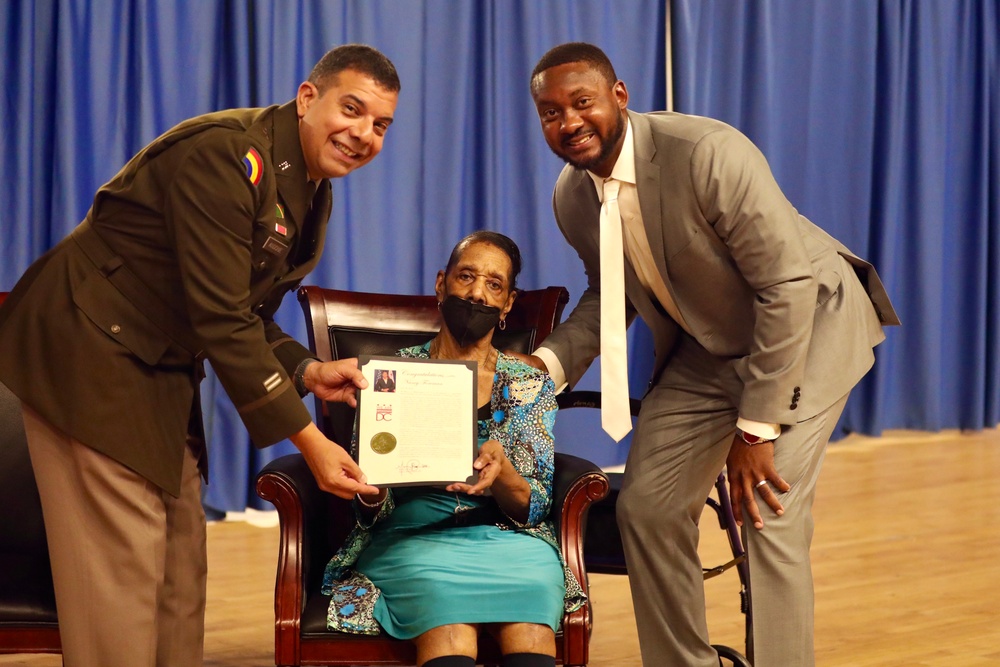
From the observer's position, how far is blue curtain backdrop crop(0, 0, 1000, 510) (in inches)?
166

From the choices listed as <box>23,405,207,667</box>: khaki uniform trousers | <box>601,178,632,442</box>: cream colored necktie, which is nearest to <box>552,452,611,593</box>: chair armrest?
<box>601,178,632,442</box>: cream colored necktie

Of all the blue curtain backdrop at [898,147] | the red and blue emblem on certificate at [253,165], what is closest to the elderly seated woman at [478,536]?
the red and blue emblem on certificate at [253,165]

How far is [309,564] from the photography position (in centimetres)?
239

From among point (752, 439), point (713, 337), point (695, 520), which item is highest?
point (713, 337)

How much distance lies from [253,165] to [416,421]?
61 cm

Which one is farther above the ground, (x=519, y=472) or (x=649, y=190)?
(x=649, y=190)

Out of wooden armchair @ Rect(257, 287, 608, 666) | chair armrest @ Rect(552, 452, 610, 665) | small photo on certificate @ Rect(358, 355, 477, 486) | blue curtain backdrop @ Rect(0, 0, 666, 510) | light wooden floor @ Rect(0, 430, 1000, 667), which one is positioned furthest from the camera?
blue curtain backdrop @ Rect(0, 0, 666, 510)

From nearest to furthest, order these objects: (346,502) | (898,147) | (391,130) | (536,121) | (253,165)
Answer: (253,165) → (346,502) → (391,130) → (536,121) → (898,147)

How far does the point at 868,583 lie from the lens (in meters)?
3.77

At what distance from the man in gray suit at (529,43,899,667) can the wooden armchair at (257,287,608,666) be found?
7.9 inches

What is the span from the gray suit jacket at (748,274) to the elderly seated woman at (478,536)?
0.36m

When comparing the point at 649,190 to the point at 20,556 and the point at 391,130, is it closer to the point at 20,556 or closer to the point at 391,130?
the point at 20,556

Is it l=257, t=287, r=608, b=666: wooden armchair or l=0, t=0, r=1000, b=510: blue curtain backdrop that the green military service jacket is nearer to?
l=257, t=287, r=608, b=666: wooden armchair

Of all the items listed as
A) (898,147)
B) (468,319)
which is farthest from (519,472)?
(898,147)
